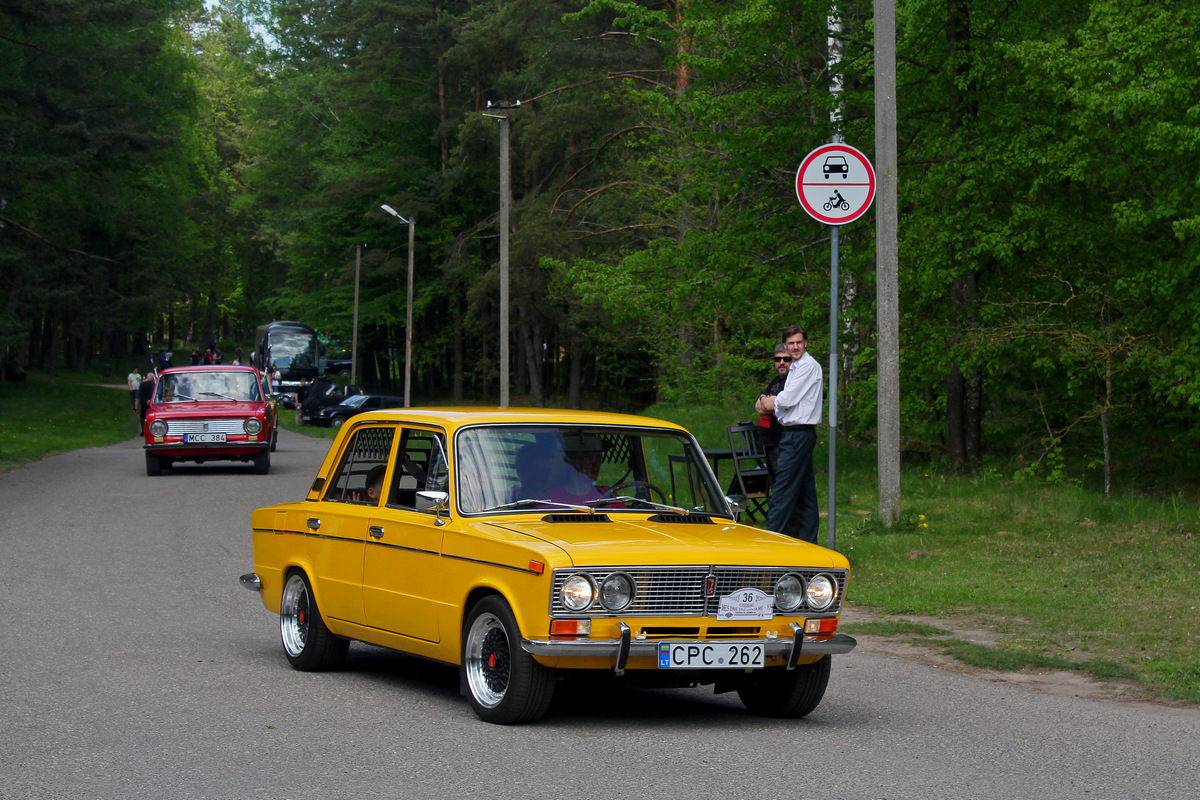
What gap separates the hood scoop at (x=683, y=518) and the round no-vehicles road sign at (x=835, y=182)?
4.79m

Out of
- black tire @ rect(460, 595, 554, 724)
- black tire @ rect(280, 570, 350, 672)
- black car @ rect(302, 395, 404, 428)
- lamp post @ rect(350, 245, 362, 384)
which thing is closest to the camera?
black tire @ rect(460, 595, 554, 724)

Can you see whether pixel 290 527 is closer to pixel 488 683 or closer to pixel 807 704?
pixel 488 683

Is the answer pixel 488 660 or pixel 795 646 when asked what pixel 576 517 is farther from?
→ pixel 795 646

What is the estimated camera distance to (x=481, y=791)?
5.53m

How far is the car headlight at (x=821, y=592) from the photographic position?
22.9 feet

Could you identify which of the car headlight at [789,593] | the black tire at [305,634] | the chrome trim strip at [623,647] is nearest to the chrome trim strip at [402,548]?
the black tire at [305,634]

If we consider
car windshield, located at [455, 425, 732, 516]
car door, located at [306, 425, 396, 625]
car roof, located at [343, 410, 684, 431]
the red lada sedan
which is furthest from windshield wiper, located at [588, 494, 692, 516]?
the red lada sedan

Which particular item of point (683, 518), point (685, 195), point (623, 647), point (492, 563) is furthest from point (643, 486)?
point (685, 195)

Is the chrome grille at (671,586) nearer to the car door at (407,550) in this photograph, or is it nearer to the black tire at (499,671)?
the black tire at (499,671)

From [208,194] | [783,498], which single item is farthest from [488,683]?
[208,194]

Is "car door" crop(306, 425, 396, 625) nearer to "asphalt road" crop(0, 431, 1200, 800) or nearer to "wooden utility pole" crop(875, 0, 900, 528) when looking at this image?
"asphalt road" crop(0, 431, 1200, 800)

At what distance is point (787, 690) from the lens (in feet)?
23.7

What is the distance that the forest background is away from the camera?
1828cm

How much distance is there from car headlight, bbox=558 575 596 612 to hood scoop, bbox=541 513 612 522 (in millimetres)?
777
